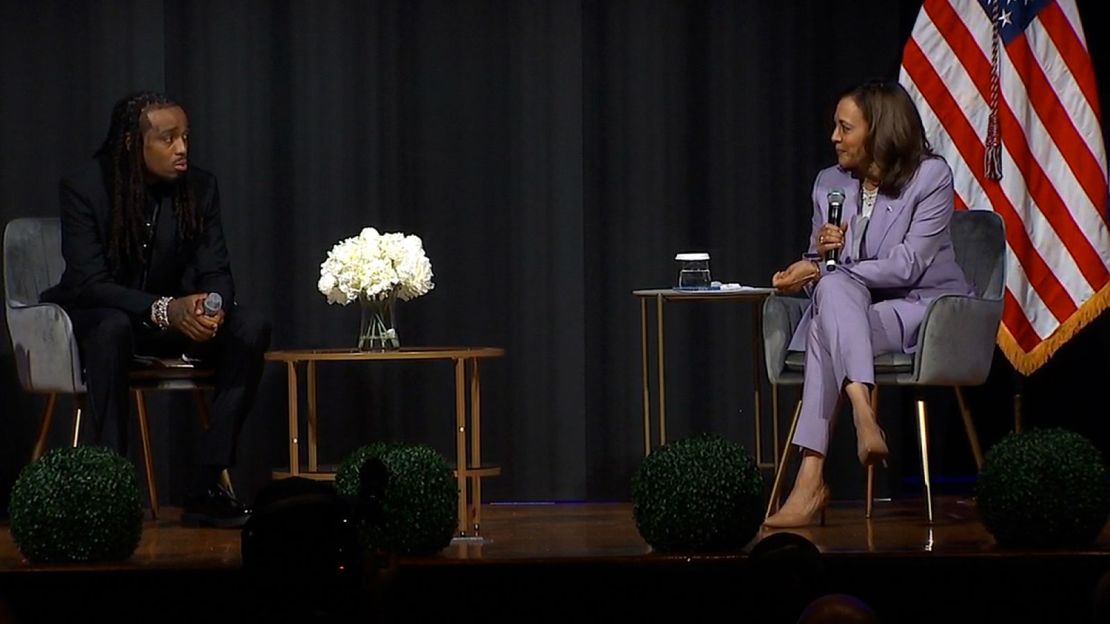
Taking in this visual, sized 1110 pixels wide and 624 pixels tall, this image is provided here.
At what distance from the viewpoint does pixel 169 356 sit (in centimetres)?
505

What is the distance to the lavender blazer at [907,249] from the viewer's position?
15.6 feet

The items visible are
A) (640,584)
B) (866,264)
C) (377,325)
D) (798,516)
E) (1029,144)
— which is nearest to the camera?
(640,584)

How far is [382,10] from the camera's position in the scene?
5801 mm

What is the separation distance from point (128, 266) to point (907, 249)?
2348 millimetres

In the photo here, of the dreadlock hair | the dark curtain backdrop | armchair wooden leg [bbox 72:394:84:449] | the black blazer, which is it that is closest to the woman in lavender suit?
the dark curtain backdrop

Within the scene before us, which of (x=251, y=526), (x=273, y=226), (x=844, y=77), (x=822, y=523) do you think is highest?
(x=844, y=77)

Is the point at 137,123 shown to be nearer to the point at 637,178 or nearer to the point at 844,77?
the point at 637,178

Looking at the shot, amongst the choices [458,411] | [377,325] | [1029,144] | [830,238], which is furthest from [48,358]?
[1029,144]

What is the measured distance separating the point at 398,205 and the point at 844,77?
165 centimetres

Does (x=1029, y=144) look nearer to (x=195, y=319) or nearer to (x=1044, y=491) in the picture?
(x=1044, y=491)

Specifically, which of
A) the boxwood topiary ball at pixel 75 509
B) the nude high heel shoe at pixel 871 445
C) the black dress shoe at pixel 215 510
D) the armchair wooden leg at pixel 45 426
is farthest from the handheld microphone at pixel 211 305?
the nude high heel shoe at pixel 871 445

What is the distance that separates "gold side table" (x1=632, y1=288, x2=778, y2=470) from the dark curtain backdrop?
0.06 meters

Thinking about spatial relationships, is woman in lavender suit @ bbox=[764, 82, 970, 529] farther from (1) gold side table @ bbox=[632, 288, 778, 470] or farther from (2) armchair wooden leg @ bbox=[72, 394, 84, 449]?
(2) armchair wooden leg @ bbox=[72, 394, 84, 449]

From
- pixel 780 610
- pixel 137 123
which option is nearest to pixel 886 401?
pixel 137 123
